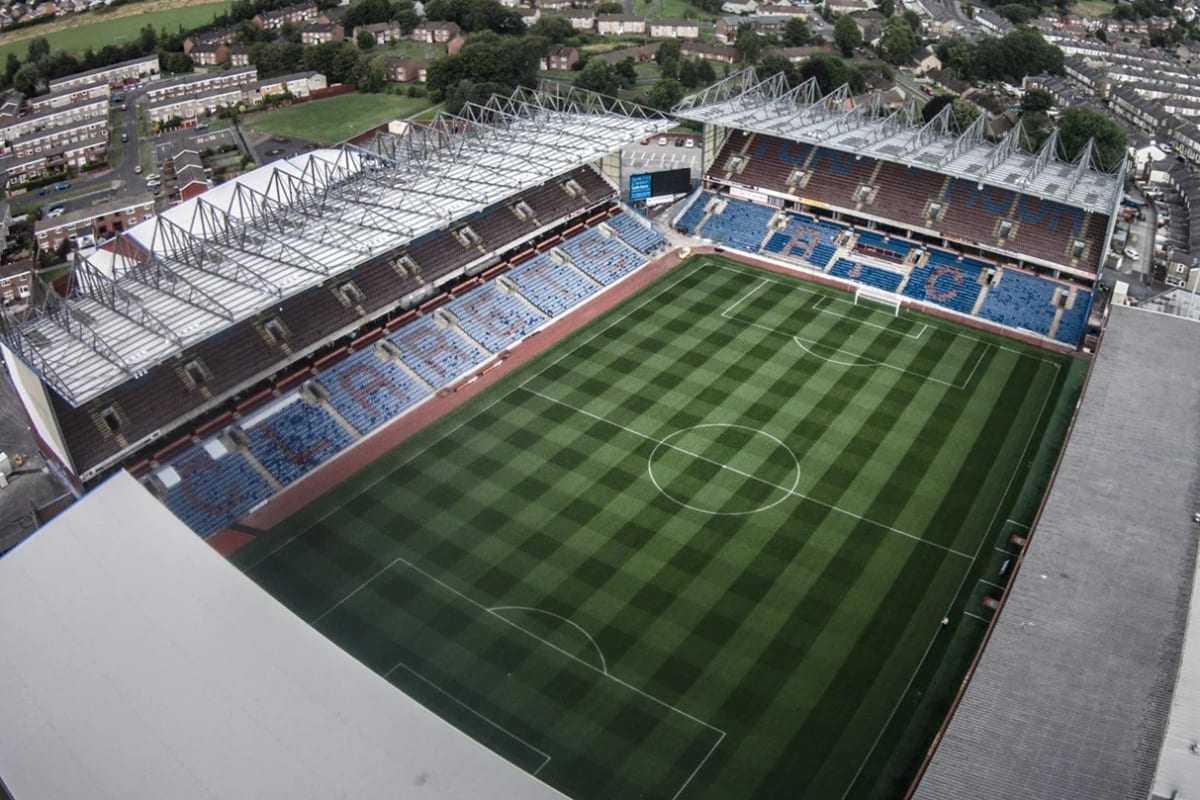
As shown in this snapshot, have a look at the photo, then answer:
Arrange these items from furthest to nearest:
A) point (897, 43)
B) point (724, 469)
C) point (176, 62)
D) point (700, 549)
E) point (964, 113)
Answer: point (176, 62) → point (897, 43) → point (964, 113) → point (724, 469) → point (700, 549)

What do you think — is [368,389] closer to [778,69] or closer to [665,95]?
[665,95]

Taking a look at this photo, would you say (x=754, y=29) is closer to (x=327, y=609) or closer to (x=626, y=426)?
(x=626, y=426)

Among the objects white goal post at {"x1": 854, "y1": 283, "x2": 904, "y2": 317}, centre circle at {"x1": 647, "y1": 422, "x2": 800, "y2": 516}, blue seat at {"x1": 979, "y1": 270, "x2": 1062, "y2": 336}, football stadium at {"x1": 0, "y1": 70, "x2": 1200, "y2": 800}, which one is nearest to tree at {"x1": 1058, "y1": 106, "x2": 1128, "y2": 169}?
football stadium at {"x1": 0, "y1": 70, "x2": 1200, "y2": 800}

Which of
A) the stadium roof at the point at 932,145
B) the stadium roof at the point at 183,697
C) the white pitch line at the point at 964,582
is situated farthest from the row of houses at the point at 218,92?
the white pitch line at the point at 964,582

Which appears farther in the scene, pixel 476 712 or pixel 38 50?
pixel 38 50

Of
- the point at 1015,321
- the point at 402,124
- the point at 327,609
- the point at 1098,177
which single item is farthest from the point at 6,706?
the point at 402,124

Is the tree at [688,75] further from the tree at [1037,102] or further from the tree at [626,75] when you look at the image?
the tree at [1037,102]

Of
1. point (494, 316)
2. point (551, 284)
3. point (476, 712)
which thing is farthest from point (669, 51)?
point (476, 712)
